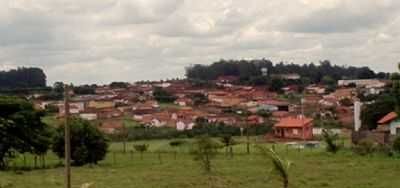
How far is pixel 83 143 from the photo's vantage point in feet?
138

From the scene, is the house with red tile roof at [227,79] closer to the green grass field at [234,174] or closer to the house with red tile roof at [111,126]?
the house with red tile roof at [111,126]

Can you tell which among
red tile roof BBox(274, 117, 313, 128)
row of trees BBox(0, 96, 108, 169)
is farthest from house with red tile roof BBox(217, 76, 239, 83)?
row of trees BBox(0, 96, 108, 169)

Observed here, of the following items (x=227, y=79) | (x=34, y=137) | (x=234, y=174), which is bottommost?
(x=234, y=174)

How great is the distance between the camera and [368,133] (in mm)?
50375

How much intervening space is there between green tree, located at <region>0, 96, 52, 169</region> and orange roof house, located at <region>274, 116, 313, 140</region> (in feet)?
89.8

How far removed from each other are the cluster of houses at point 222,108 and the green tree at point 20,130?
30.5ft

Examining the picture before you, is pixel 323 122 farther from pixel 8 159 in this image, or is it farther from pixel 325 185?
pixel 325 185

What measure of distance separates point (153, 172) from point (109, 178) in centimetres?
377

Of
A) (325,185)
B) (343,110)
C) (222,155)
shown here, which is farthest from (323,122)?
(325,185)

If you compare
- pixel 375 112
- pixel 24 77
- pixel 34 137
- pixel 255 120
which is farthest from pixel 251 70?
pixel 34 137

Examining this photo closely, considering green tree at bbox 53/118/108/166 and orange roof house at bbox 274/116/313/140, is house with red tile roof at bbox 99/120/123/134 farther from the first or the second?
green tree at bbox 53/118/108/166

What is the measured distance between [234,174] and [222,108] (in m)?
72.7

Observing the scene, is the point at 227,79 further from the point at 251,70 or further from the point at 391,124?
the point at 391,124

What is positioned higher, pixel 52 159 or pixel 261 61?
pixel 261 61
